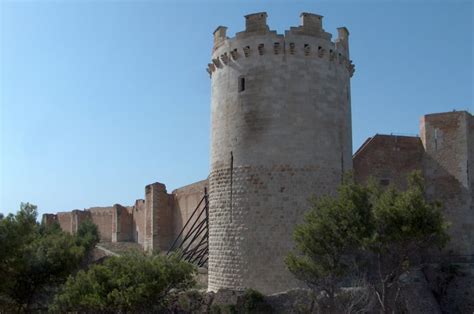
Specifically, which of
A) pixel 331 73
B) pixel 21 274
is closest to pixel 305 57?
pixel 331 73

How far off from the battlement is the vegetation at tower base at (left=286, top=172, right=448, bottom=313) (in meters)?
5.39

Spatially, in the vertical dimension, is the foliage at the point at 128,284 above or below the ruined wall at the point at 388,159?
below

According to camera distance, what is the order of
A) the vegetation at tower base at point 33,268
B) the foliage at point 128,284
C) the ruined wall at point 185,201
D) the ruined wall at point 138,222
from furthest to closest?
the ruined wall at point 138,222 → the ruined wall at point 185,201 → the vegetation at tower base at point 33,268 → the foliage at point 128,284


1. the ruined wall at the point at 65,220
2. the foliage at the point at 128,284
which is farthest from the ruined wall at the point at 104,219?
the foliage at the point at 128,284

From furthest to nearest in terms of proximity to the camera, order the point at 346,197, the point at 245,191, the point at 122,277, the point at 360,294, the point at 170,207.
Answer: the point at 170,207 → the point at 245,191 → the point at 360,294 → the point at 122,277 → the point at 346,197

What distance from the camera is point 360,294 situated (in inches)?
593

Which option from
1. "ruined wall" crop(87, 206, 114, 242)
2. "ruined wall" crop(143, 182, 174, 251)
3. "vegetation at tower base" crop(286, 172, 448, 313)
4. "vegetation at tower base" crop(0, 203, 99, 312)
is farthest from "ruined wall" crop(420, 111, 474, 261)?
"ruined wall" crop(87, 206, 114, 242)

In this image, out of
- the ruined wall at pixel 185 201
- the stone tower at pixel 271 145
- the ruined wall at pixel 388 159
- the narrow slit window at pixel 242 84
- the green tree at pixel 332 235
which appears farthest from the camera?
the ruined wall at pixel 185 201

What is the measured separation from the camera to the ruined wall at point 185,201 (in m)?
29.2

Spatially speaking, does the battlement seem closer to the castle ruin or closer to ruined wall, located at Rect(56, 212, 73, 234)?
the castle ruin

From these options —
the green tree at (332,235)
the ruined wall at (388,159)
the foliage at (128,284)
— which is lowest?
the foliage at (128,284)

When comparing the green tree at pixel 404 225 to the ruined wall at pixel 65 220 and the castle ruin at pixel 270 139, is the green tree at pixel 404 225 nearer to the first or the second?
the castle ruin at pixel 270 139

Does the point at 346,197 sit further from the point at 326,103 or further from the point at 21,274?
the point at 21,274

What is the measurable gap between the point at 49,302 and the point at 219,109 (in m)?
8.16
